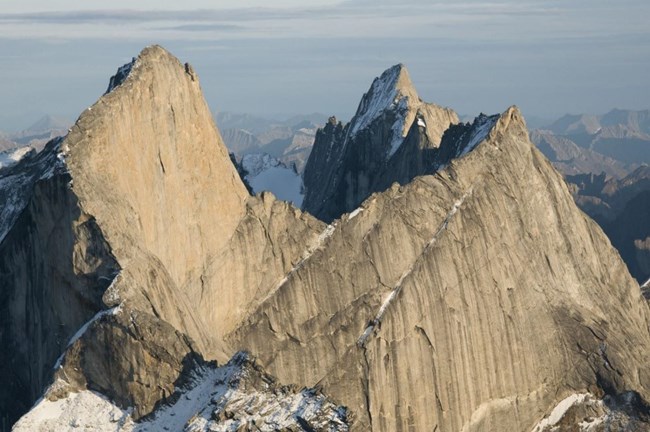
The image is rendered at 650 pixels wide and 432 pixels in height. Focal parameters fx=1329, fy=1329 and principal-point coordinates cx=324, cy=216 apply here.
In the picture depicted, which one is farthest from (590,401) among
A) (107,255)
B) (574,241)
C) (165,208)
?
(107,255)

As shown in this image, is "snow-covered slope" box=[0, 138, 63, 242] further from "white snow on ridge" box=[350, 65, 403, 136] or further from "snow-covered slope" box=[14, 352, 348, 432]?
"white snow on ridge" box=[350, 65, 403, 136]

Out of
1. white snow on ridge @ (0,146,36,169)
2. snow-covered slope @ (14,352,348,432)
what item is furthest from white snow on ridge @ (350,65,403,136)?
snow-covered slope @ (14,352,348,432)

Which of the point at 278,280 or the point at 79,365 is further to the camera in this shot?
the point at 278,280

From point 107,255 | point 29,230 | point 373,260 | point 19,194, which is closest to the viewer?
point 107,255

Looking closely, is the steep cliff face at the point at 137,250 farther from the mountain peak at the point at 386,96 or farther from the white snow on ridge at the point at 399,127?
the mountain peak at the point at 386,96

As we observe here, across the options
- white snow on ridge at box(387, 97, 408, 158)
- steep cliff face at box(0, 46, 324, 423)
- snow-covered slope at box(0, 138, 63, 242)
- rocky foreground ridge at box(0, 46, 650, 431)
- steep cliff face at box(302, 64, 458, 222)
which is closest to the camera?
steep cliff face at box(0, 46, 324, 423)

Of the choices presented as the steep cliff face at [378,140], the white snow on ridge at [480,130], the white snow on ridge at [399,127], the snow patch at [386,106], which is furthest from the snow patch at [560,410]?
the snow patch at [386,106]

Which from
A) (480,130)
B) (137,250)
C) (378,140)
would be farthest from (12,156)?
(137,250)

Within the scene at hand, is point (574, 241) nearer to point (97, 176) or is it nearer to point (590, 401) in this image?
point (590, 401)

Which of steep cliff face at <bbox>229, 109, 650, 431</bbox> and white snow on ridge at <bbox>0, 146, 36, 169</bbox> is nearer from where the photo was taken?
steep cliff face at <bbox>229, 109, 650, 431</bbox>
